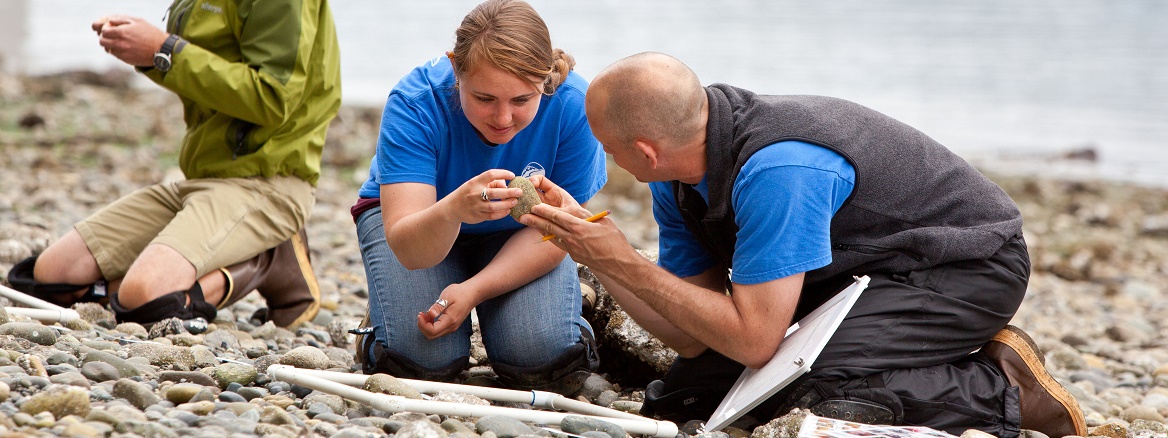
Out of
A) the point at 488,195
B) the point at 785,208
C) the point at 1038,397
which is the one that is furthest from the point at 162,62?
the point at 1038,397

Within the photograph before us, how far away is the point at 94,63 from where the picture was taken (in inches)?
746

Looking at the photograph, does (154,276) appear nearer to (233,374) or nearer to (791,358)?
(233,374)

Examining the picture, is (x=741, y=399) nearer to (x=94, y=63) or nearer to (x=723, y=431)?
(x=723, y=431)

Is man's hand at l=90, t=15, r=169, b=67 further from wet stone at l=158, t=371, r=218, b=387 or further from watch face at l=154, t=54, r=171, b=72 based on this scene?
wet stone at l=158, t=371, r=218, b=387

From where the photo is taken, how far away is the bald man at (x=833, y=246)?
288cm

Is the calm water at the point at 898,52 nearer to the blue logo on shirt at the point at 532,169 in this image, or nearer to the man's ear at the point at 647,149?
the blue logo on shirt at the point at 532,169

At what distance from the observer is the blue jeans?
11.7 ft

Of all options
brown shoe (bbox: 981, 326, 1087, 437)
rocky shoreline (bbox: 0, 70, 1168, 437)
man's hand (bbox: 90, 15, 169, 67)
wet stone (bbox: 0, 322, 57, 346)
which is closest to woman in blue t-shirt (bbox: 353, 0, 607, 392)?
rocky shoreline (bbox: 0, 70, 1168, 437)

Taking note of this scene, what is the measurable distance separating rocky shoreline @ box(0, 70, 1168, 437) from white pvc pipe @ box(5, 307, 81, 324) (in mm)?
67

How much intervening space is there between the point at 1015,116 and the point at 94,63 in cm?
1618

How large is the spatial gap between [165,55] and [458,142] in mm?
1455

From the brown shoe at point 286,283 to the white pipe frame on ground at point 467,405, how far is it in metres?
1.43

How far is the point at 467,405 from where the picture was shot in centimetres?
292

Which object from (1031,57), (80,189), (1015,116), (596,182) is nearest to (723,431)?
(596,182)
